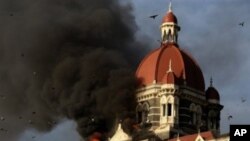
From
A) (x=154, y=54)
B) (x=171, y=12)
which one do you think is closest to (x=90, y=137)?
(x=154, y=54)

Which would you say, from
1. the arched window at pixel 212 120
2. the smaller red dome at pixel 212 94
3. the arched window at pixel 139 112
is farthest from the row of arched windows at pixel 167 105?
the smaller red dome at pixel 212 94

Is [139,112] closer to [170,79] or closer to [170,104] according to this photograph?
[170,104]

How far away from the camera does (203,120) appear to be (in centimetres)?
7850

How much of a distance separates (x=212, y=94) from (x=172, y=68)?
5.55 metres

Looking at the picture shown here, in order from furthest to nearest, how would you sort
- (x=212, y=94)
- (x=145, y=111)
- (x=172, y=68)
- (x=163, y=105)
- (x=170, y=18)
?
(x=170, y=18) < (x=212, y=94) < (x=172, y=68) < (x=145, y=111) < (x=163, y=105)

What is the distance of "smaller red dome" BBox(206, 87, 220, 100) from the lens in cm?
7925

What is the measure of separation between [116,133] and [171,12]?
1763cm

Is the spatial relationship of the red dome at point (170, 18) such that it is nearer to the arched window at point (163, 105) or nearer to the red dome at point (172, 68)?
the red dome at point (172, 68)

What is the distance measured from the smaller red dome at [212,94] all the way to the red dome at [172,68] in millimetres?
1000

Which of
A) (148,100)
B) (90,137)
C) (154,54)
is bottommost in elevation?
(90,137)

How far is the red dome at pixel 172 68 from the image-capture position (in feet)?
254

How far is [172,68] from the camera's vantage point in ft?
255

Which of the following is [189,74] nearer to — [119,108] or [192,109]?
[192,109]

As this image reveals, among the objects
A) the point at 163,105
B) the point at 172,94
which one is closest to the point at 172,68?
the point at 172,94
